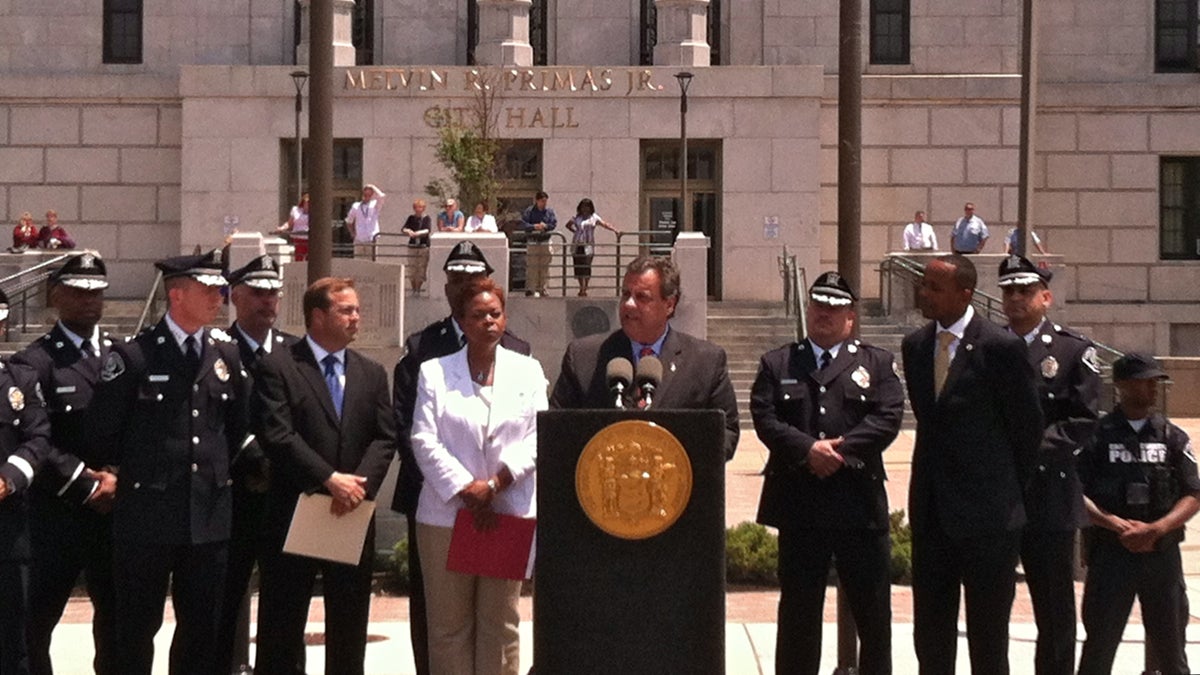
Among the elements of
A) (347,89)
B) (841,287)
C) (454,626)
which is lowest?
(454,626)

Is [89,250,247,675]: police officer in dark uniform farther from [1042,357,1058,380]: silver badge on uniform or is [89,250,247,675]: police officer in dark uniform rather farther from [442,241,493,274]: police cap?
[1042,357,1058,380]: silver badge on uniform

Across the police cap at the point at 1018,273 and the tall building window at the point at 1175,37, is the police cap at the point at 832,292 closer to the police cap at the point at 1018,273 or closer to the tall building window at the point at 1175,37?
the police cap at the point at 1018,273

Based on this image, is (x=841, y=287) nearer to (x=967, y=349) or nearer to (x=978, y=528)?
(x=967, y=349)

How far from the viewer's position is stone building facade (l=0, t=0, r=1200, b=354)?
121ft

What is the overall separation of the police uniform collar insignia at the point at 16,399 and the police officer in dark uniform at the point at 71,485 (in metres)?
0.23

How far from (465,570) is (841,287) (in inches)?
93.9

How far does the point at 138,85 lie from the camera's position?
37906 mm

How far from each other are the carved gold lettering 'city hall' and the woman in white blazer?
108cm

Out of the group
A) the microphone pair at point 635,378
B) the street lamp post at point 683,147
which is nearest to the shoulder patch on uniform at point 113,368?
the microphone pair at point 635,378

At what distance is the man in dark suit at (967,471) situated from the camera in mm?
9477

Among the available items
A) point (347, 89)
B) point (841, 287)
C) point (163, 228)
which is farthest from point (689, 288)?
point (841, 287)

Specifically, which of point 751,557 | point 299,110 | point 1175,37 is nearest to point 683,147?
point 299,110

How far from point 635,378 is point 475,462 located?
1.08 metres

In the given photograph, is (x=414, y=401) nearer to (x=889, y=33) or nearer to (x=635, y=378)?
(x=635, y=378)
